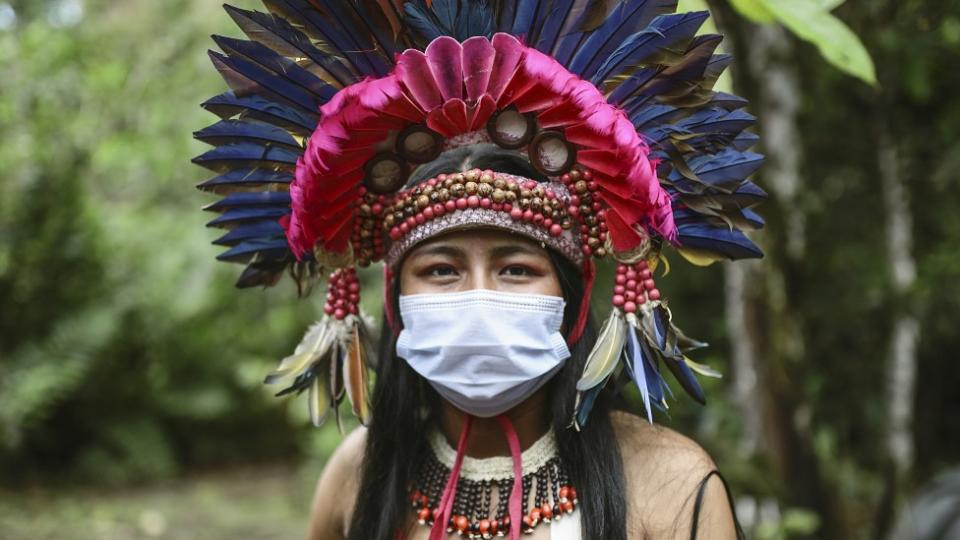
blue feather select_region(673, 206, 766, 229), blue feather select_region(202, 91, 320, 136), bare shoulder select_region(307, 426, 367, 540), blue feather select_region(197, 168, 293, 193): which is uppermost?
blue feather select_region(202, 91, 320, 136)

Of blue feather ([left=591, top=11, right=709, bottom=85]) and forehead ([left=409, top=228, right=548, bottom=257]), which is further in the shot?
forehead ([left=409, top=228, right=548, bottom=257])

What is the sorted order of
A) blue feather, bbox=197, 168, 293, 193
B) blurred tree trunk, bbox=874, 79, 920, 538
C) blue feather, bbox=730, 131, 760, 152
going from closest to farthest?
blue feather, bbox=730, 131, 760, 152 → blue feather, bbox=197, 168, 293, 193 → blurred tree trunk, bbox=874, 79, 920, 538

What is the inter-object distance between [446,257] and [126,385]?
7.54 meters

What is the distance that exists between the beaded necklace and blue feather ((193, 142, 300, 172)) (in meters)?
0.84

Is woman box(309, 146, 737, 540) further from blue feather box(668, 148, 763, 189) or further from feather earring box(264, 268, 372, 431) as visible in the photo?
blue feather box(668, 148, 763, 189)

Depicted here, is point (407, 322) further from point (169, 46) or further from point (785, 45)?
point (169, 46)

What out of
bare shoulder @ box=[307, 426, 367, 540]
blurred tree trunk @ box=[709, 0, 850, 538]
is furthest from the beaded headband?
blurred tree trunk @ box=[709, 0, 850, 538]

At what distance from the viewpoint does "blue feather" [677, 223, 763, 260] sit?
214 centimetres

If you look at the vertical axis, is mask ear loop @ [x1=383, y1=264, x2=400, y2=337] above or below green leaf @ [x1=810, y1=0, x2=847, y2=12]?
below

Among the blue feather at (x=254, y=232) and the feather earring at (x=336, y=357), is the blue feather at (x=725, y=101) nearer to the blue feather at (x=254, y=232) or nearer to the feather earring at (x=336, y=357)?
the feather earring at (x=336, y=357)

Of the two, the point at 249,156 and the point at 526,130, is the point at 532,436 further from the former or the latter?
the point at 249,156

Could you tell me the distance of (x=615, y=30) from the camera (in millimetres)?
2012

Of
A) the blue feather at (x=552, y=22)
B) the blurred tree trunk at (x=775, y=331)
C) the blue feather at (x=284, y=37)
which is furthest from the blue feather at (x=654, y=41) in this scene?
the blurred tree trunk at (x=775, y=331)

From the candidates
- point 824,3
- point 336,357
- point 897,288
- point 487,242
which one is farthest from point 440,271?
point 897,288
